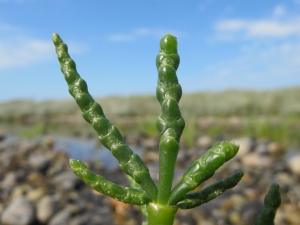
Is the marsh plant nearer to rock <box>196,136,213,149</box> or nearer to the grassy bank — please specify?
rock <box>196,136,213,149</box>

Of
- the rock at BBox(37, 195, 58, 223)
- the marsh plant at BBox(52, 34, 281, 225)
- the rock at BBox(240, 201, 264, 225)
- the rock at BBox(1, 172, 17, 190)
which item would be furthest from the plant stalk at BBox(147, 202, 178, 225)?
the rock at BBox(1, 172, 17, 190)

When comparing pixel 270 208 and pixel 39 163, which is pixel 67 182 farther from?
pixel 270 208

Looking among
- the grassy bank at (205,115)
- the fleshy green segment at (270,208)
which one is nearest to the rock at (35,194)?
the grassy bank at (205,115)

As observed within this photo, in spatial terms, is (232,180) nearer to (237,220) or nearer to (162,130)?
(162,130)

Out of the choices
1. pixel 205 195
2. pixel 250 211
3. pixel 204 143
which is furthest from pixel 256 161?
pixel 205 195

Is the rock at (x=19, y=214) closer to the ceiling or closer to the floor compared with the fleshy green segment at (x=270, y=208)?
closer to the ceiling

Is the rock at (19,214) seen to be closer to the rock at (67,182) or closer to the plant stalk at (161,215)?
the rock at (67,182)

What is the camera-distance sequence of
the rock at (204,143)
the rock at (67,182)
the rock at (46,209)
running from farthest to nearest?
1. the rock at (204,143)
2. the rock at (67,182)
3. the rock at (46,209)
